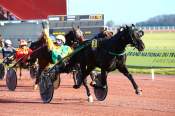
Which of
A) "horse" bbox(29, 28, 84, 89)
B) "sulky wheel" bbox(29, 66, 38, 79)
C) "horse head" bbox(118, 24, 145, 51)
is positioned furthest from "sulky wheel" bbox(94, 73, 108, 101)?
"sulky wheel" bbox(29, 66, 38, 79)

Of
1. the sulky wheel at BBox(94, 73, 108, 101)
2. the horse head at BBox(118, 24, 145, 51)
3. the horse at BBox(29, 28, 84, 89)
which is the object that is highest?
the horse head at BBox(118, 24, 145, 51)

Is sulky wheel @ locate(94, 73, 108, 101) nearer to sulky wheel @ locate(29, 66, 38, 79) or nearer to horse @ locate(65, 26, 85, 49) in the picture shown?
horse @ locate(65, 26, 85, 49)

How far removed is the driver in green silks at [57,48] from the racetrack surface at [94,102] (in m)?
1.10

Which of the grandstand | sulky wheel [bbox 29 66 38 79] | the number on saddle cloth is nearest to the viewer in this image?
the number on saddle cloth

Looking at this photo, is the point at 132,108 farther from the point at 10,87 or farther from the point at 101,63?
the point at 10,87

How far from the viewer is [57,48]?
15.8 metres

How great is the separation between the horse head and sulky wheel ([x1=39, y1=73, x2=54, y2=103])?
2.44 m

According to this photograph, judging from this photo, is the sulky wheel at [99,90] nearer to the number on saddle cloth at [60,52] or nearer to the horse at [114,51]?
the horse at [114,51]

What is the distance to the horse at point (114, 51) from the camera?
13008 millimetres

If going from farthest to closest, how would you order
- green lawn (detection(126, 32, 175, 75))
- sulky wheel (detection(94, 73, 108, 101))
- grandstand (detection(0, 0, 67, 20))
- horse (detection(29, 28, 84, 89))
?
grandstand (detection(0, 0, 67, 20)) < green lawn (detection(126, 32, 175, 75)) < horse (detection(29, 28, 84, 89)) < sulky wheel (detection(94, 73, 108, 101))

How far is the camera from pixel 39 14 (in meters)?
52.7

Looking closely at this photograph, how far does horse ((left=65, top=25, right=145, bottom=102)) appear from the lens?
42.7 ft

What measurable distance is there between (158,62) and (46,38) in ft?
31.0

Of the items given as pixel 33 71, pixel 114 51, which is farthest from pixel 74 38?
pixel 33 71
